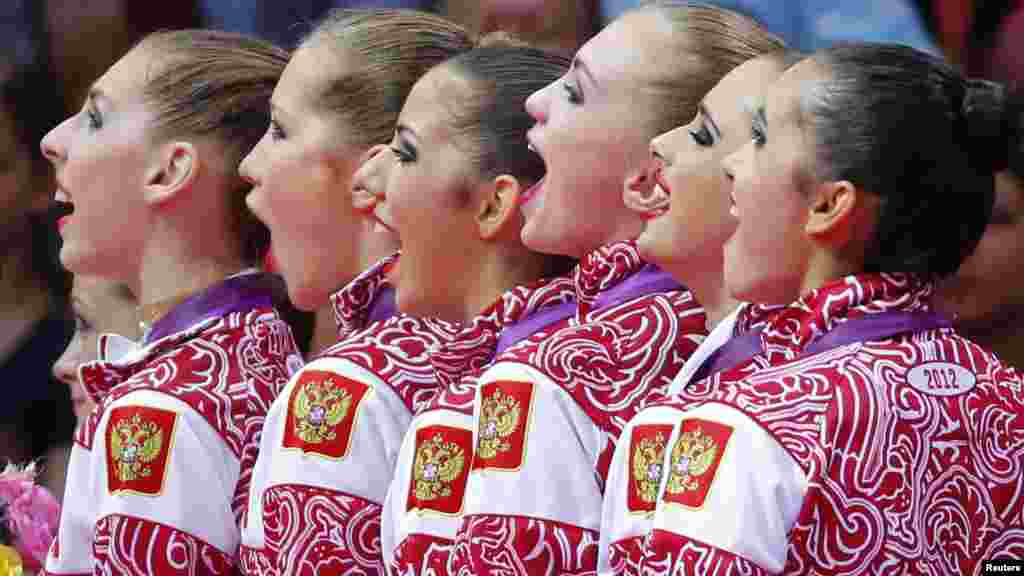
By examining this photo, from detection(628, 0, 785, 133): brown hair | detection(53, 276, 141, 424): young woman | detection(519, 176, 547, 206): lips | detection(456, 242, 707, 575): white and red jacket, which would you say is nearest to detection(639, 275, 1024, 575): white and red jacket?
detection(456, 242, 707, 575): white and red jacket

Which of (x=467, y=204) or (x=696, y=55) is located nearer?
(x=696, y=55)

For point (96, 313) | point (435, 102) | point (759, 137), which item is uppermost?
point (759, 137)

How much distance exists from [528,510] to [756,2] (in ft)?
5.15

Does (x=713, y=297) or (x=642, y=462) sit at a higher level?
(x=713, y=297)

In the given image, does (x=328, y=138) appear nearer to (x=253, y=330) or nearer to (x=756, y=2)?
(x=253, y=330)

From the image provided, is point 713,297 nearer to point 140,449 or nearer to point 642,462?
point 642,462

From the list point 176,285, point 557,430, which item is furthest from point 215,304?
point 557,430

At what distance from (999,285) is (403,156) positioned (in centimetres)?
105

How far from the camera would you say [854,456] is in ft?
7.64

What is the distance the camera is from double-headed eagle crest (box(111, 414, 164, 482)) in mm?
3217

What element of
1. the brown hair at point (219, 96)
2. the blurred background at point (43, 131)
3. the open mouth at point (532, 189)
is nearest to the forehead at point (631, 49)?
the open mouth at point (532, 189)

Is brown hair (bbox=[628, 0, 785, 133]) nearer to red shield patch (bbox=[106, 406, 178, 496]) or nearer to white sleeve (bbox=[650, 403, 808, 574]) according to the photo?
white sleeve (bbox=[650, 403, 808, 574])

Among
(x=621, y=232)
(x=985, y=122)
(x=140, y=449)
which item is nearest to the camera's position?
(x=985, y=122)

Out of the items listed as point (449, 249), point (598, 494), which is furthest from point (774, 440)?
point (449, 249)
